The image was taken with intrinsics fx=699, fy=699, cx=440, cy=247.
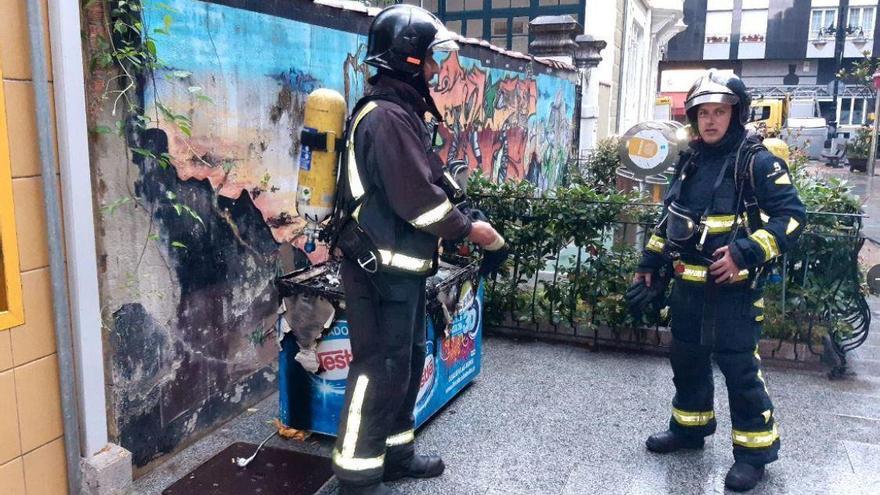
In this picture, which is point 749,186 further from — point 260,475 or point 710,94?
point 260,475

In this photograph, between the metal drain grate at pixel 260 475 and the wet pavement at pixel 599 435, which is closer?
the metal drain grate at pixel 260 475

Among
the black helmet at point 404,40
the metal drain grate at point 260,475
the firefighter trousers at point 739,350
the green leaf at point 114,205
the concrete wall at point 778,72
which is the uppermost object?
the concrete wall at point 778,72

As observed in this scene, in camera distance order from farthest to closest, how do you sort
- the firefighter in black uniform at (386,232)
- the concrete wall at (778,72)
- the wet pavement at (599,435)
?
1. the concrete wall at (778,72)
2. the wet pavement at (599,435)
3. the firefighter in black uniform at (386,232)

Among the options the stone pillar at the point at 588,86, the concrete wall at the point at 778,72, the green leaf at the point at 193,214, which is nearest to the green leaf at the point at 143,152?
the green leaf at the point at 193,214

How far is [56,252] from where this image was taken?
295 cm

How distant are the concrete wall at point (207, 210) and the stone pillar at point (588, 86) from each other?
8.80 metres

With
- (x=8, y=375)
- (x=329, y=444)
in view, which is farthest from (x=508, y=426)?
(x=8, y=375)

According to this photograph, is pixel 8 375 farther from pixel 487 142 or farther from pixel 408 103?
pixel 487 142

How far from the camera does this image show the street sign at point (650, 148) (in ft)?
26.8

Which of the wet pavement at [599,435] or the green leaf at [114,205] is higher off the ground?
the green leaf at [114,205]

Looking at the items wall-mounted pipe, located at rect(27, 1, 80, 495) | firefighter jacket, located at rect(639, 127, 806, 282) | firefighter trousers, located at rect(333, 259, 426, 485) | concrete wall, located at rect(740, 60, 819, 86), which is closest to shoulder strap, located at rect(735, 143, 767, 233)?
firefighter jacket, located at rect(639, 127, 806, 282)

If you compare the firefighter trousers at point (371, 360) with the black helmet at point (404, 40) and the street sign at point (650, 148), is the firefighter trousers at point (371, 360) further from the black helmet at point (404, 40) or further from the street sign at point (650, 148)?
the street sign at point (650, 148)

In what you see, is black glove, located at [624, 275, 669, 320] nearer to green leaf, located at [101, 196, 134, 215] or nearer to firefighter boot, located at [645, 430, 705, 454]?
firefighter boot, located at [645, 430, 705, 454]

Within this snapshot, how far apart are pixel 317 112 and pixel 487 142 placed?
20.3ft
